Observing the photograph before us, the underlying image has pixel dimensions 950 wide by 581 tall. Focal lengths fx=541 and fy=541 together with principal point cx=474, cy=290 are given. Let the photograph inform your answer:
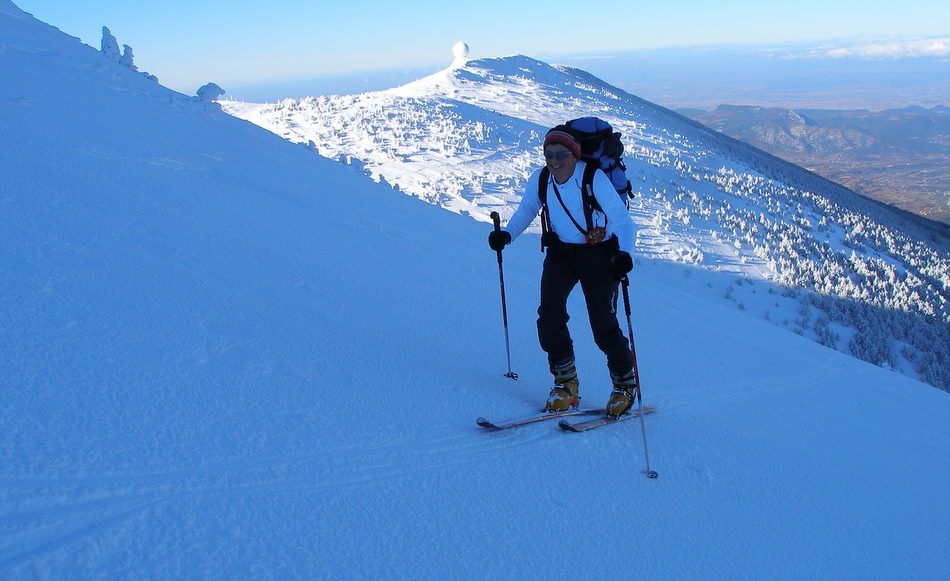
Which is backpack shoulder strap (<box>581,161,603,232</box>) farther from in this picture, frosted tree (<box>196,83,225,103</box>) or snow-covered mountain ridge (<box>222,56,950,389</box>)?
snow-covered mountain ridge (<box>222,56,950,389</box>)

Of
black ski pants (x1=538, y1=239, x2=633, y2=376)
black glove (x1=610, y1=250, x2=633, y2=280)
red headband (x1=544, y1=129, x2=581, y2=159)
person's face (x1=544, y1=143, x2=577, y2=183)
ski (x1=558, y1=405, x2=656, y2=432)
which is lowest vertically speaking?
ski (x1=558, y1=405, x2=656, y2=432)

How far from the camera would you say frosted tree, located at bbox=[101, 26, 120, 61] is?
37.2ft

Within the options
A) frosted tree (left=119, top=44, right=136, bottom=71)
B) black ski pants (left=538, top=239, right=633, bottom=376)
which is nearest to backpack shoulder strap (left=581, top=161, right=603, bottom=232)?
black ski pants (left=538, top=239, right=633, bottom=376)

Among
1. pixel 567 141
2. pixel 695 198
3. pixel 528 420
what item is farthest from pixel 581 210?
pixel 695 198

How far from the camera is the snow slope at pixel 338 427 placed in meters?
2.35

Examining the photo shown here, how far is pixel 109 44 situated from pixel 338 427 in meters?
12.3

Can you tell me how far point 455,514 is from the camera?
2.66 metres

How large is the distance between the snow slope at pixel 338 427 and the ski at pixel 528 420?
61 millimetres

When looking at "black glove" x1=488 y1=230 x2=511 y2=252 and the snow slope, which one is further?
"black glove" x1=488 y1=230 x2=511 y2=252

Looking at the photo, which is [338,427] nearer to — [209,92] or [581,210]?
[581,210]

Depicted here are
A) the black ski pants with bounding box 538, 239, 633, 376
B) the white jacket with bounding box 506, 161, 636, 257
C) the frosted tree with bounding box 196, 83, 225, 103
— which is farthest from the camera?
the frosted tree with bounding box 196, 83, 225, 103

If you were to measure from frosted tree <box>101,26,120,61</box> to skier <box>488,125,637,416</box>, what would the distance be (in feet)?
37.6

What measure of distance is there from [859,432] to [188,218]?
6828 millimetres

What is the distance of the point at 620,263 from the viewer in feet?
11.6
